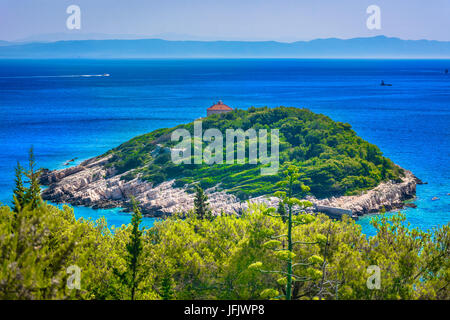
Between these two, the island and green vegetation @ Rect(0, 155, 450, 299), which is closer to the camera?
green vegetation @ Rect(0, 155, 450, 299)

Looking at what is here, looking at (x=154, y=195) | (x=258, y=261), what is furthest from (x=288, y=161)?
(x=258, y=261)

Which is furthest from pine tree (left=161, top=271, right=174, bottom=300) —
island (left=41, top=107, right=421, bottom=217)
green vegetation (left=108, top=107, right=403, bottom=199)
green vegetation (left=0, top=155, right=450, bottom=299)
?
green vegetation (left=108, top=107, right=403, bottom=199)

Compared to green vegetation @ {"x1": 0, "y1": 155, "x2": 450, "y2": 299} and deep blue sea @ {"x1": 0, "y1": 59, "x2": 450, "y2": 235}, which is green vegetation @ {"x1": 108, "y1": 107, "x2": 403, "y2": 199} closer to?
deep blue sea @ {"x1": 0, "y1": 59, "x2": 450, "y2": 235}

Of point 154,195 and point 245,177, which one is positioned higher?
point 245,177

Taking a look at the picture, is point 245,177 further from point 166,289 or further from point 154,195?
point 166,289
